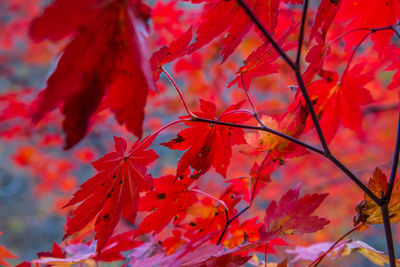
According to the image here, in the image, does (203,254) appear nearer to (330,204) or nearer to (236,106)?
(236,106)

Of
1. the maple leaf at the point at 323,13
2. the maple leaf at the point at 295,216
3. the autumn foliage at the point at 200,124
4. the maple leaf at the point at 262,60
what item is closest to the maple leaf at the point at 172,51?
the autumn foliage at the point at 200,124

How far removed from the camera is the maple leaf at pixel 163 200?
591 mm

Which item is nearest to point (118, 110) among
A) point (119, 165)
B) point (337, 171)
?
point (119, 165)

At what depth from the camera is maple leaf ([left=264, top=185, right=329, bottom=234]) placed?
0.54m

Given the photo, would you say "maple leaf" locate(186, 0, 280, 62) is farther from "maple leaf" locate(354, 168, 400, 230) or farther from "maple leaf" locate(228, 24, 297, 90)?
"maple leaf" locate(354, 168, 400, 230)

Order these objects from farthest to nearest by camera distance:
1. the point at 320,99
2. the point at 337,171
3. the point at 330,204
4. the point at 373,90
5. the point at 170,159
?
the point at 170,159
the point at 330,204
the point at 337,171
the point at 373,90
the point at 320,99

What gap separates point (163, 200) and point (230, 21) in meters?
0.36

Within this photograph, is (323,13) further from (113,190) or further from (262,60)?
(113,190)

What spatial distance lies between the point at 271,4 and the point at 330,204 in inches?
146

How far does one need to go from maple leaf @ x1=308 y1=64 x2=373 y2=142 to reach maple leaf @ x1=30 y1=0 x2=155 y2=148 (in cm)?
51

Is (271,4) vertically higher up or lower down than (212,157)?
higher up

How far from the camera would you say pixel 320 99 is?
0.73 metres

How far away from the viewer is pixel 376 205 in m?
0.53

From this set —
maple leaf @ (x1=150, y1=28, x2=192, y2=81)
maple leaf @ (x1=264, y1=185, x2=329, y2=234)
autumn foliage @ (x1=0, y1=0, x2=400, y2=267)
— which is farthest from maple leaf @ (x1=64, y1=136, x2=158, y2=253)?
maple leaf @ (x1=264, y1=185, x2=329, y2=234)
